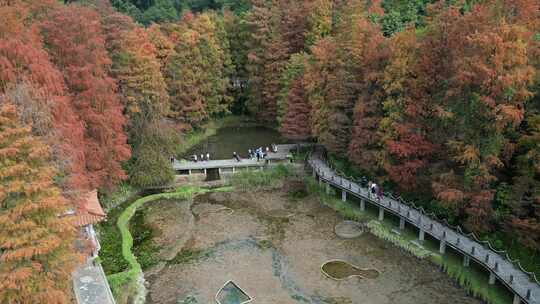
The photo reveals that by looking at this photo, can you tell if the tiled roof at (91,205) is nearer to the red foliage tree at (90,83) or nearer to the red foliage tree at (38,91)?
the red foliage tree at (38,91)

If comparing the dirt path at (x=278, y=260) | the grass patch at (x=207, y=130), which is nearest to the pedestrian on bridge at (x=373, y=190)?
the dirt path at (x=278, y=260)

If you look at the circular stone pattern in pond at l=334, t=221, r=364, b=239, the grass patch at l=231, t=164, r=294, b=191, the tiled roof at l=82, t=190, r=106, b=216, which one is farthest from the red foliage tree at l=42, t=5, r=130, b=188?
the circular stone pattern in pond at l=334, t=221, r=364, b=239

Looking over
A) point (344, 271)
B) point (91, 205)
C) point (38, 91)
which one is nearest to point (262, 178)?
point (344, 271)

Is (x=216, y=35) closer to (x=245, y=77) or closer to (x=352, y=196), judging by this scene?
(x=245, y=77)

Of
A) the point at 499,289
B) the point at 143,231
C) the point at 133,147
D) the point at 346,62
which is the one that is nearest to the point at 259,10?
the point at 346,62

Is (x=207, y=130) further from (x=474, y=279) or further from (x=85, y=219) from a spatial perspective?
(x=474, y=279)

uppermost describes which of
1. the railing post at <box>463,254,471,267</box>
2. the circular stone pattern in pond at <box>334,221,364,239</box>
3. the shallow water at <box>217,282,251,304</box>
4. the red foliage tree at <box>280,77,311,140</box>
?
the red foliage tree at <box>280,77,311,140</box>

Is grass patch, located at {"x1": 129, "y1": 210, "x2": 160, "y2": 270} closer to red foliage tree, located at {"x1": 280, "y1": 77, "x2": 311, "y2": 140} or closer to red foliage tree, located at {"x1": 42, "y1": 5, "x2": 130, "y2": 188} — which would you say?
red foliage tree, located at {"x1": 42, "y1": 5, "x2": 130, "y2": 188}

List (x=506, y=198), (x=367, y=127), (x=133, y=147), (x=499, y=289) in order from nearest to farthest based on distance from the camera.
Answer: (x=499, y=289)
(x=506, y=198)
(x=367, y=127)
(x=133, y=147)
